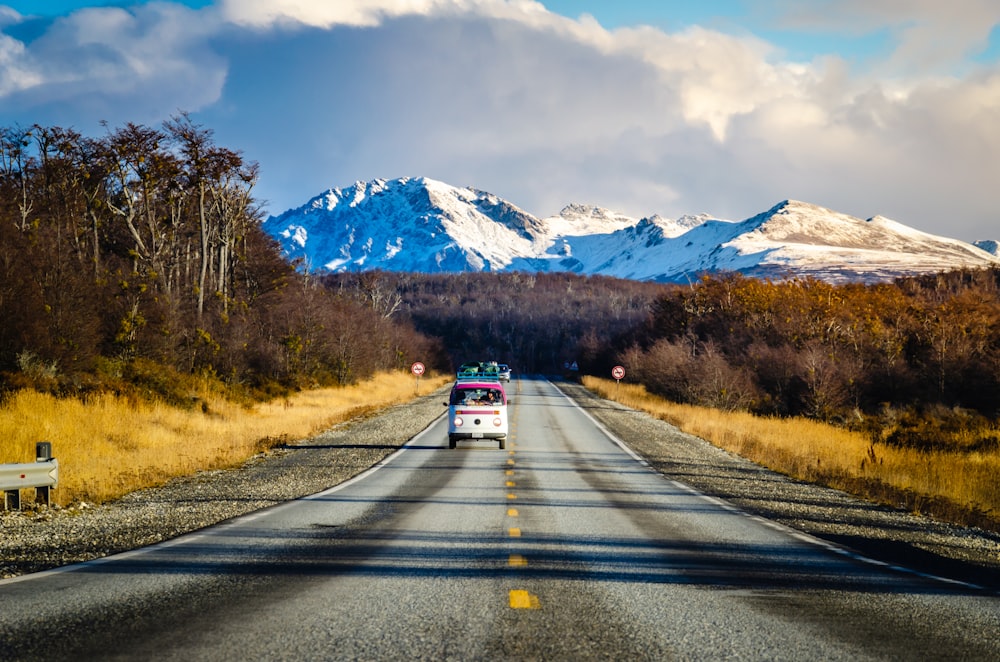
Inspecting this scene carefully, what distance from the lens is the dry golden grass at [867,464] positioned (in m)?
13.7

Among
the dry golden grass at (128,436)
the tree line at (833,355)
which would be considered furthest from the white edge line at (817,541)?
the tree line at (833,355)

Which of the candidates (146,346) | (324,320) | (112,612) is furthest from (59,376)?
(324,320)

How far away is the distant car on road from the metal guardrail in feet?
36.0

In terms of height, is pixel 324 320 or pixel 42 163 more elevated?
pixel 42 163

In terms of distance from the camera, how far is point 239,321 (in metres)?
36.0

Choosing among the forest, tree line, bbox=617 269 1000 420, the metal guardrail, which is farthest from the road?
tree line, bbox=617 269 1000 420

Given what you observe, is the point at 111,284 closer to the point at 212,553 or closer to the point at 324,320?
the point at 324,320

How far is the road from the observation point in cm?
496

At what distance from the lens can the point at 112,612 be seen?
5559mm

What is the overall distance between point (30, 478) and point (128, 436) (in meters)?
8.41

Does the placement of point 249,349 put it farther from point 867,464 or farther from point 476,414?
point 867,464

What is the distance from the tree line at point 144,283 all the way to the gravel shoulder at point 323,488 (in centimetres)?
789

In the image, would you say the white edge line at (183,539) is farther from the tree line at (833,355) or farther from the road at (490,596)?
the tree line at (833,355)

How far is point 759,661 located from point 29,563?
22.6ft
